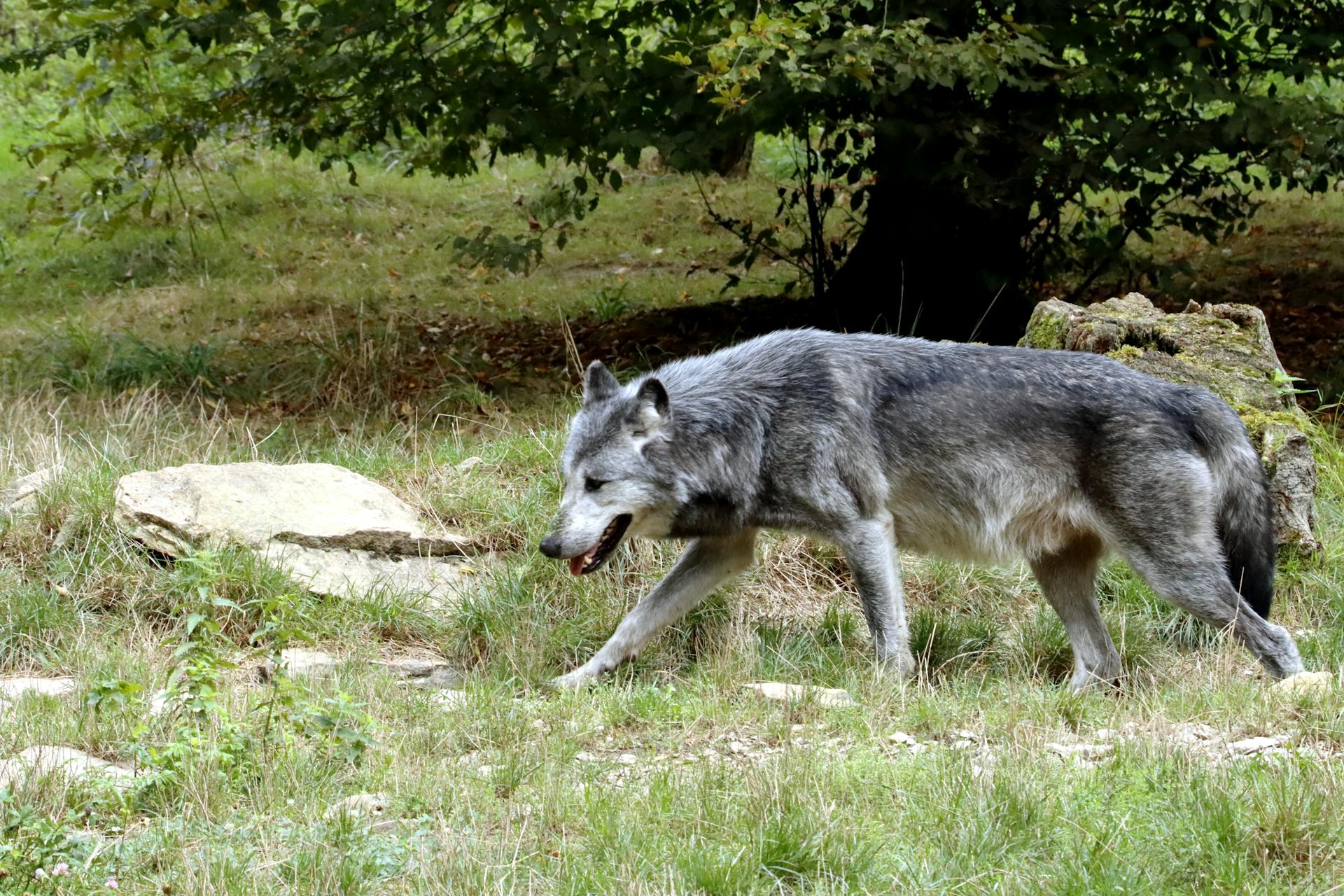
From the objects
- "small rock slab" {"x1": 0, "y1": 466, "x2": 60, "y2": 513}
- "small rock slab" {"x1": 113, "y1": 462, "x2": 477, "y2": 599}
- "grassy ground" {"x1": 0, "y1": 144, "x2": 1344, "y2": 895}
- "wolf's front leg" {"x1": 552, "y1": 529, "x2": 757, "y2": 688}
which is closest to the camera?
"grassy ground" {"x1": 0, "y1": 144, "x2": 1344, "y2": 895}

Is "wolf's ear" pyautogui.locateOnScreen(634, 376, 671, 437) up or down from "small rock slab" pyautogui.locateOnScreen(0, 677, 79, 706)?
up

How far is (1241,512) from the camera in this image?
6277 millimetres

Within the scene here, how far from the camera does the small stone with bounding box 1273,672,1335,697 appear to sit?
5184mm

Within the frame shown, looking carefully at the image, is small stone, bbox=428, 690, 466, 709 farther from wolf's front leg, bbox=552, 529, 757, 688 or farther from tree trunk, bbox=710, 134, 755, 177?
tree trunk, bbox=710, 134, 755, 177

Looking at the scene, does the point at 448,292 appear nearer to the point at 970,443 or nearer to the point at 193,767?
the point at 970,443

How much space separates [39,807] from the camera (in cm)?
418

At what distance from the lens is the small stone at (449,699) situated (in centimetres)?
550

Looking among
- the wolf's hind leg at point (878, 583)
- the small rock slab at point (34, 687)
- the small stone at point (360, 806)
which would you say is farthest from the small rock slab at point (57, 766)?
the wolf's hind leg at point (878, 583)

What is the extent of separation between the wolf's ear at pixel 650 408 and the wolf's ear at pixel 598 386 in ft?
0.59

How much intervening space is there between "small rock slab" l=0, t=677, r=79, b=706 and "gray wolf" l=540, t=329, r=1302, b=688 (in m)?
2.21

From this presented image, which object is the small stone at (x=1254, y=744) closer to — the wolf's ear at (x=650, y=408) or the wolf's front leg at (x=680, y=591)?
the wolf's front leg at (x=680, y=591)

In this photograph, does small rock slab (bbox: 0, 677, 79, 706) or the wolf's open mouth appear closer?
small rock slab (bbox: 0, 677, 79, 706)

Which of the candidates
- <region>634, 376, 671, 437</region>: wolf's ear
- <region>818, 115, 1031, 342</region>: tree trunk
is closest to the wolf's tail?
<region>634, 376, 671, 437</region>: wolf's ear

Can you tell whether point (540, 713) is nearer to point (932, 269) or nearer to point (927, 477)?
point (927, 477)
